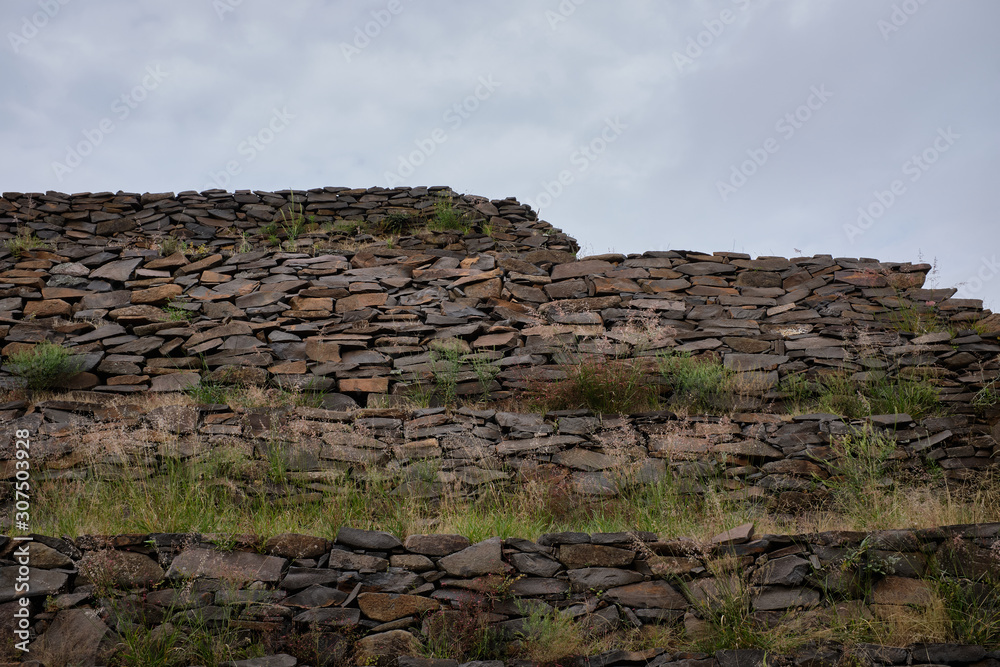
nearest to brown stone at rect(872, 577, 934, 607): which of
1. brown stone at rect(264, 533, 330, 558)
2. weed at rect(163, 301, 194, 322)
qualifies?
brown stone at rect(264, 533, 330, 558)

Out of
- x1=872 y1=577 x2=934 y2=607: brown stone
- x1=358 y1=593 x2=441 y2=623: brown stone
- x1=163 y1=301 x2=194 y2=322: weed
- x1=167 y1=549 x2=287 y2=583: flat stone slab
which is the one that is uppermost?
x1=163 y1=301 x2=194 y2=322: weed

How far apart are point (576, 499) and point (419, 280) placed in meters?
3.88

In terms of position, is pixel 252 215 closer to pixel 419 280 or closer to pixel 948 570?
pixel 419 280

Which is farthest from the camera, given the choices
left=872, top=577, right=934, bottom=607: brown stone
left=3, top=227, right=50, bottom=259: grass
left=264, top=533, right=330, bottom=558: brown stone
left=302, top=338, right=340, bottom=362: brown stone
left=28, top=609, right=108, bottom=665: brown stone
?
left=3, top=227, right=50, bottom=259: grass

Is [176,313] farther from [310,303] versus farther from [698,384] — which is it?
[698,384]

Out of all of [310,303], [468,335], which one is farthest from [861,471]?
[310,303]

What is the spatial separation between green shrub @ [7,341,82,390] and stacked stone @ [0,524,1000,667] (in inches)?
126

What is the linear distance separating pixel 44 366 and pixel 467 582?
196 inches

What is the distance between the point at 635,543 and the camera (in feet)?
13.8

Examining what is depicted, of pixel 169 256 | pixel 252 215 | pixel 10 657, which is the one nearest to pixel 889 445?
pixel 10 657

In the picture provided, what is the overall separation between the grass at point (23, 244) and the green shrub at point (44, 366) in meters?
2.65

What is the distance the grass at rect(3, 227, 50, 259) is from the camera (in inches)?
347

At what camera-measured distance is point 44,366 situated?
6609 millimetres

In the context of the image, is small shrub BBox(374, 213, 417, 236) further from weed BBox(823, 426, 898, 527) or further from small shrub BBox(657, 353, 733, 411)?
weed BBox(823, 426, 898, 527)
